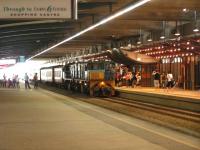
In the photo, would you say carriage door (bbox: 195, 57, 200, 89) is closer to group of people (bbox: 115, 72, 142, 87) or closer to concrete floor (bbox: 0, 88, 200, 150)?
group of people (bbox: 115, 72, 142, 87)

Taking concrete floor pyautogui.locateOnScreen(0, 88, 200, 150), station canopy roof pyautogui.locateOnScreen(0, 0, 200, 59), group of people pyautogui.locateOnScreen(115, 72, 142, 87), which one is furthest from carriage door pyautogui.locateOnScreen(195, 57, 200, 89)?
concrete floor pyautogui.locateOnScreen(0, 88, 200, 150)

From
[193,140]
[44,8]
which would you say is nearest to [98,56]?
[44,8]

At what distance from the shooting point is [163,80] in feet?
125

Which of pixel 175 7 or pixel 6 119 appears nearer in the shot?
pixel 6 119

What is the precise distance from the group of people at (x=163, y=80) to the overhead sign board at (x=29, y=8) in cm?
1863

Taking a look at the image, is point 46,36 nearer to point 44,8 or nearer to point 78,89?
point 78,89

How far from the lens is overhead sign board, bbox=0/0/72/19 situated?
1688 centimetres

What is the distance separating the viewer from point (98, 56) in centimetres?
Result: 4788

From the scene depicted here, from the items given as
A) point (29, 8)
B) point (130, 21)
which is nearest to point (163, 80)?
point (130, 21)

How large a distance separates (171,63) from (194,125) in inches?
825

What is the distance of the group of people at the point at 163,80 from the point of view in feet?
113

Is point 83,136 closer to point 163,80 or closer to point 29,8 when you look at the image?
point 29,8

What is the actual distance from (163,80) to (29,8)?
22.7 metres

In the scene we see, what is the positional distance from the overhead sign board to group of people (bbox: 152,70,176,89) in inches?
733
